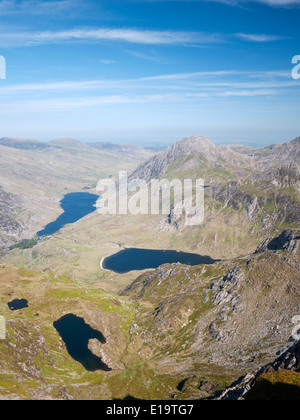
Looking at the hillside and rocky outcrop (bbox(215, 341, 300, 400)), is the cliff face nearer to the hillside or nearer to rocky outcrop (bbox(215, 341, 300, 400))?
the hillside

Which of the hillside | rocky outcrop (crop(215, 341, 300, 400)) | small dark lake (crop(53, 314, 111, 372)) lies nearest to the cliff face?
the hillside

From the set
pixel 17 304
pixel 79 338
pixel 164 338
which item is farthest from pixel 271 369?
pixel 17 304

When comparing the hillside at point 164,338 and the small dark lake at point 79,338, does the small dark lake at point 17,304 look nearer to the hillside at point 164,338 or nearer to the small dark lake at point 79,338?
the hillside at point 164,338

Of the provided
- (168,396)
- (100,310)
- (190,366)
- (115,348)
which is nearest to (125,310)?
(100,310)

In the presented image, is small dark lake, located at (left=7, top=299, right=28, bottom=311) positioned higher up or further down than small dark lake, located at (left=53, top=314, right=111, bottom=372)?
higher up

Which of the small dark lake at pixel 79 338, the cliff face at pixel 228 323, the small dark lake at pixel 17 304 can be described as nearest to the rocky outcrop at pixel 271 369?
the cliff face at pixel 228 323

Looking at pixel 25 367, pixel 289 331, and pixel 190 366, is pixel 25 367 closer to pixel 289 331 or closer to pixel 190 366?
pixel 190 366
